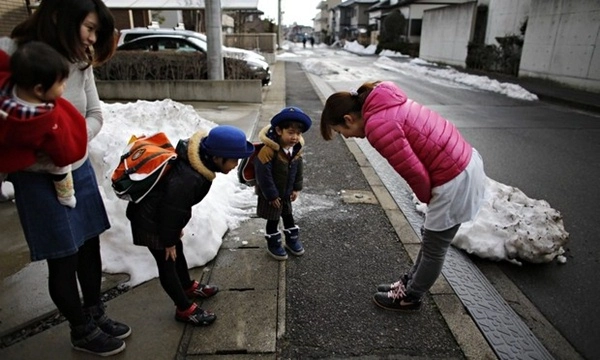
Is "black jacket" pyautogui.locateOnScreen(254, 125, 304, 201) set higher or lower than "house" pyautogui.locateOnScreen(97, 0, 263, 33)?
A: lower

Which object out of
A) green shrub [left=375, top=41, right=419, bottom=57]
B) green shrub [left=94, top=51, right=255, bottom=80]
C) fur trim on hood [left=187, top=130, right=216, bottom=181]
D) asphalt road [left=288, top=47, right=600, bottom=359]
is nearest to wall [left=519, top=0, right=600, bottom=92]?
asphalt road [left=288, top=47, right=600, bottom=359]

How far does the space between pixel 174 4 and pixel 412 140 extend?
1496 centimetres

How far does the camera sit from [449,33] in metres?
23.9

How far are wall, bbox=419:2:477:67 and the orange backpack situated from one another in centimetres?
2280

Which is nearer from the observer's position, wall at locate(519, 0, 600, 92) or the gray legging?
the gray legging

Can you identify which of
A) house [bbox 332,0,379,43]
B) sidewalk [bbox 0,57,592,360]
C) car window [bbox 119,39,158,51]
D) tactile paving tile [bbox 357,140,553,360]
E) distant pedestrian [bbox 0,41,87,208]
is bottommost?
tactile paving tile [bbox 357,140,553,360]

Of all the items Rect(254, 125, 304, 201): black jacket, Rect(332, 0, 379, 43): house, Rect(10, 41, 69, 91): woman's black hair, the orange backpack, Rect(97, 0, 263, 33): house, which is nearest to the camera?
Rect(10, 41, 69, 91): woman's black hair

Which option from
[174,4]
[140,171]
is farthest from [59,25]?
[174,4]

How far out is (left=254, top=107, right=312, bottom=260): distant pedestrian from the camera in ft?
9.02

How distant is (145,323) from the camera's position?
7.79ft

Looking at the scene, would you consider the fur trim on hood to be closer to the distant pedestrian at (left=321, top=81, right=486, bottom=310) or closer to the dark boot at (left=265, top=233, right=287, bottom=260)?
the distant pedestrian at (left=321, top=81, right=486, bottom=310)

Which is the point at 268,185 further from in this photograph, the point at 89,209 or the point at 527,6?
the point at 527,6

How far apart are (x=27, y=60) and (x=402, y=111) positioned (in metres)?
1.68

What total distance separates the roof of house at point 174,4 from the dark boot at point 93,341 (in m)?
14.0
